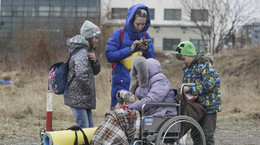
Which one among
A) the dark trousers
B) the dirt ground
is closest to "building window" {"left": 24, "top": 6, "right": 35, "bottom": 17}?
the dirt ground

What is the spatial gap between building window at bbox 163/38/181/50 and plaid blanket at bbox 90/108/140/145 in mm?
54719

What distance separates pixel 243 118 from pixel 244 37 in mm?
22203

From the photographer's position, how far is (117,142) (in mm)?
4156

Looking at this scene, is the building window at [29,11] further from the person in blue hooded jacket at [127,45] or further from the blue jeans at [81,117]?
the blue jeans at [81,117]

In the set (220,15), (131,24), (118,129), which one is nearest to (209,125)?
(118,129)

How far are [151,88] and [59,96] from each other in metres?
7.16

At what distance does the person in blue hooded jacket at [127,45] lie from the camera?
504 cm

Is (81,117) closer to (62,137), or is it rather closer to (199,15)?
(62,137)

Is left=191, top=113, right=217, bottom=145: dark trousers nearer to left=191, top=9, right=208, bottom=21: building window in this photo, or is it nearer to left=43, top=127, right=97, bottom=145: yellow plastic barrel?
left=43, top=127, right=97, bottom=145: yellow plastic barrel

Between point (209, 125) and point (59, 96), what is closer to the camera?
point (209, 125)

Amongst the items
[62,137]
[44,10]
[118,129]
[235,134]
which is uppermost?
[44,10]

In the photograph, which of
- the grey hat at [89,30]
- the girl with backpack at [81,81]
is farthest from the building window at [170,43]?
the girl with backpack at [81,81]

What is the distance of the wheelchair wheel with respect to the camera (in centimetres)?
427

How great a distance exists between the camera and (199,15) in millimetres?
25938
